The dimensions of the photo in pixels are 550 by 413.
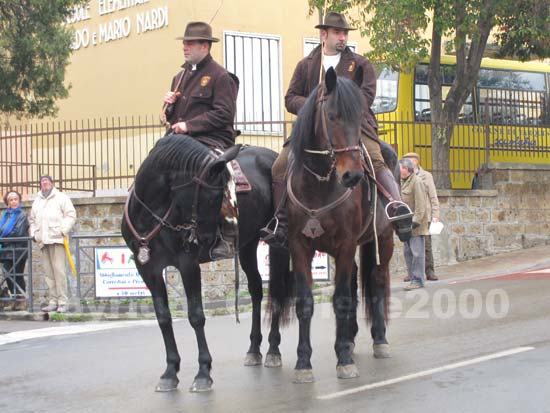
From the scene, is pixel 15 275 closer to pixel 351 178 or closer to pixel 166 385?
pixel 166 385

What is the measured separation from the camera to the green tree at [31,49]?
21213 mm

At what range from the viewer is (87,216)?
18.6 meters

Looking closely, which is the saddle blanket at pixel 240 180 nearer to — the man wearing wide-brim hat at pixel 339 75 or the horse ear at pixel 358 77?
the man wearing wide-brim hat at pixel 339 75

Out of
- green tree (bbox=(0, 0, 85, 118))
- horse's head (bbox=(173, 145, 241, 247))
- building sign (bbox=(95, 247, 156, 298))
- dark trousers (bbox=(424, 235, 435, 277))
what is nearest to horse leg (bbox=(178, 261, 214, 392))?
horse's head (bbox=(173, 145, 241, 247))

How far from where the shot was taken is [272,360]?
32.0 feet

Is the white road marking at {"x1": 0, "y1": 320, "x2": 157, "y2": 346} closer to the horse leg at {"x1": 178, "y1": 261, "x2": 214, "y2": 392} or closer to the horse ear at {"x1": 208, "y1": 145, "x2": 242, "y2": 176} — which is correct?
the horse leg at {"x1": 178, "y1": 261, "x2": 214, "y2": 392}

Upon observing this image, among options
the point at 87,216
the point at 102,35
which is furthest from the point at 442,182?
the point at 102,35

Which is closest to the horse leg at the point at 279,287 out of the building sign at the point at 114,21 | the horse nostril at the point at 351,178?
the horse nostril at the point at 351,178

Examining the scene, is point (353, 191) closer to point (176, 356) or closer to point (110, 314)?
point (176, 356)

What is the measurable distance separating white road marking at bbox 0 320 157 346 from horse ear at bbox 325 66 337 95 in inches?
257

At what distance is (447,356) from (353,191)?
1.84 m

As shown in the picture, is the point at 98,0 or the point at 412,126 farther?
the point at 98,0

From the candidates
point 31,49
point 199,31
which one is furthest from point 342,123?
point 31,49

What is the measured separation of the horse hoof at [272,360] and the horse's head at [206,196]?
5.39 ft
